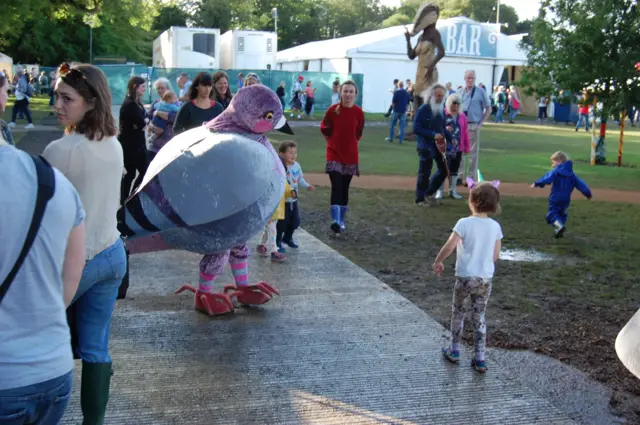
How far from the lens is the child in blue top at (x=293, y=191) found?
685cm

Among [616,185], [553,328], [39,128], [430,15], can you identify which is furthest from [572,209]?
[39,128]

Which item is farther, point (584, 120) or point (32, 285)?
point (584, 120)

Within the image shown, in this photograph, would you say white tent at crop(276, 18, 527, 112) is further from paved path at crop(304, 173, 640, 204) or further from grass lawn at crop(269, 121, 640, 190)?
paved path at crop(304, 173, 640, 204)

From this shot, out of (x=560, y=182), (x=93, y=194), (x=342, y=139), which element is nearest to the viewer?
(x=93, y=194)

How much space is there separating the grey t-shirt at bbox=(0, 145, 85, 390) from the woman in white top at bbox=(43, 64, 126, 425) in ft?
3.11

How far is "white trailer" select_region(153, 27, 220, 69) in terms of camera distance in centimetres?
3975

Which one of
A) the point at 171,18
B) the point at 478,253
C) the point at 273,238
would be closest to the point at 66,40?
the point at 171,18

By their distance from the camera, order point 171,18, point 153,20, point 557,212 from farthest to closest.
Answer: point 171,18 → point 153,20 → point 557,212

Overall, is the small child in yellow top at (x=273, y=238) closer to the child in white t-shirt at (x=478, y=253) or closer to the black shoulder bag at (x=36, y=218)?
the child in white t-shirt at (x=478, y=253)

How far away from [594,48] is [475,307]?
12631 mm

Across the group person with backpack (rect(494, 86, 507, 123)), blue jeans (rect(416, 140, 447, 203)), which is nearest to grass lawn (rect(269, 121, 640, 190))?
blue jeans (rect(416, 140, 447, 203))

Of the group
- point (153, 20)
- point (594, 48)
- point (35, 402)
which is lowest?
point (35, 402)

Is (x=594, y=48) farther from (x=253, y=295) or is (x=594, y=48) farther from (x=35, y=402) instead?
(x=35, y=402)

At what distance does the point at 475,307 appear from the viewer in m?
4.44
